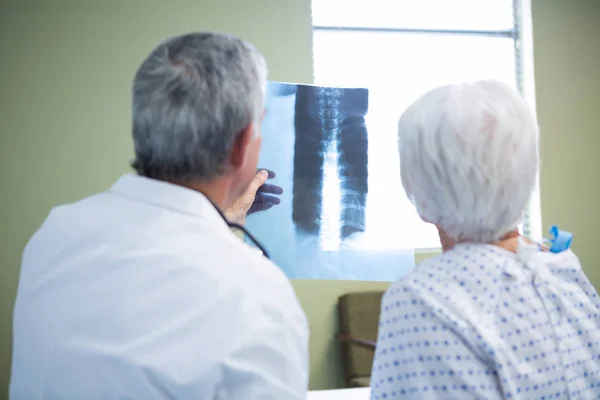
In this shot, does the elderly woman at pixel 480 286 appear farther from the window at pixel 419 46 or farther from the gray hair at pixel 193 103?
the window at pixel 419 46

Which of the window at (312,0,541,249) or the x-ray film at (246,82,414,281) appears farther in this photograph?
the window at (312,0,541,249)

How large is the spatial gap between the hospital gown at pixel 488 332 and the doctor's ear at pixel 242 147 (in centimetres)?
29

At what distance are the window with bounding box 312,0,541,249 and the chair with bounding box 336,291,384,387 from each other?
439 millimetres

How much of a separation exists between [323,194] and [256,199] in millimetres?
359

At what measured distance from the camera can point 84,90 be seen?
3178 millimetres

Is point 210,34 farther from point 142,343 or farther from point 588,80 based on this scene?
point 588,80

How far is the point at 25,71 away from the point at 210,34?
263 centimetres

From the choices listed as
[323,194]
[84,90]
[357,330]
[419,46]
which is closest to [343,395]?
[323,194]

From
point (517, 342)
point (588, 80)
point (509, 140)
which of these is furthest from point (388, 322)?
point (588, 80)

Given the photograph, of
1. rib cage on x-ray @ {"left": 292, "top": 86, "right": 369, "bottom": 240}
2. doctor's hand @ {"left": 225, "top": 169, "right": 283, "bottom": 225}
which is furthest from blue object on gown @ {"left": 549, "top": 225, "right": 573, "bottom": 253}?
rib cage on x-ray @ {"left": 292, "top": 86, "right": 369, "bottom": 240}

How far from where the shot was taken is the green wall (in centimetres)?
311

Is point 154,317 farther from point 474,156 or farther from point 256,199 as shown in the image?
point 256,199

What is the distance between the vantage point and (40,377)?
0.70m

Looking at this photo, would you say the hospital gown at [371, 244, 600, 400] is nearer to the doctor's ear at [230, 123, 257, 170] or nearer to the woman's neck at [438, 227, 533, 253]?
the woman's neck at [438, 227, 533, 253]
